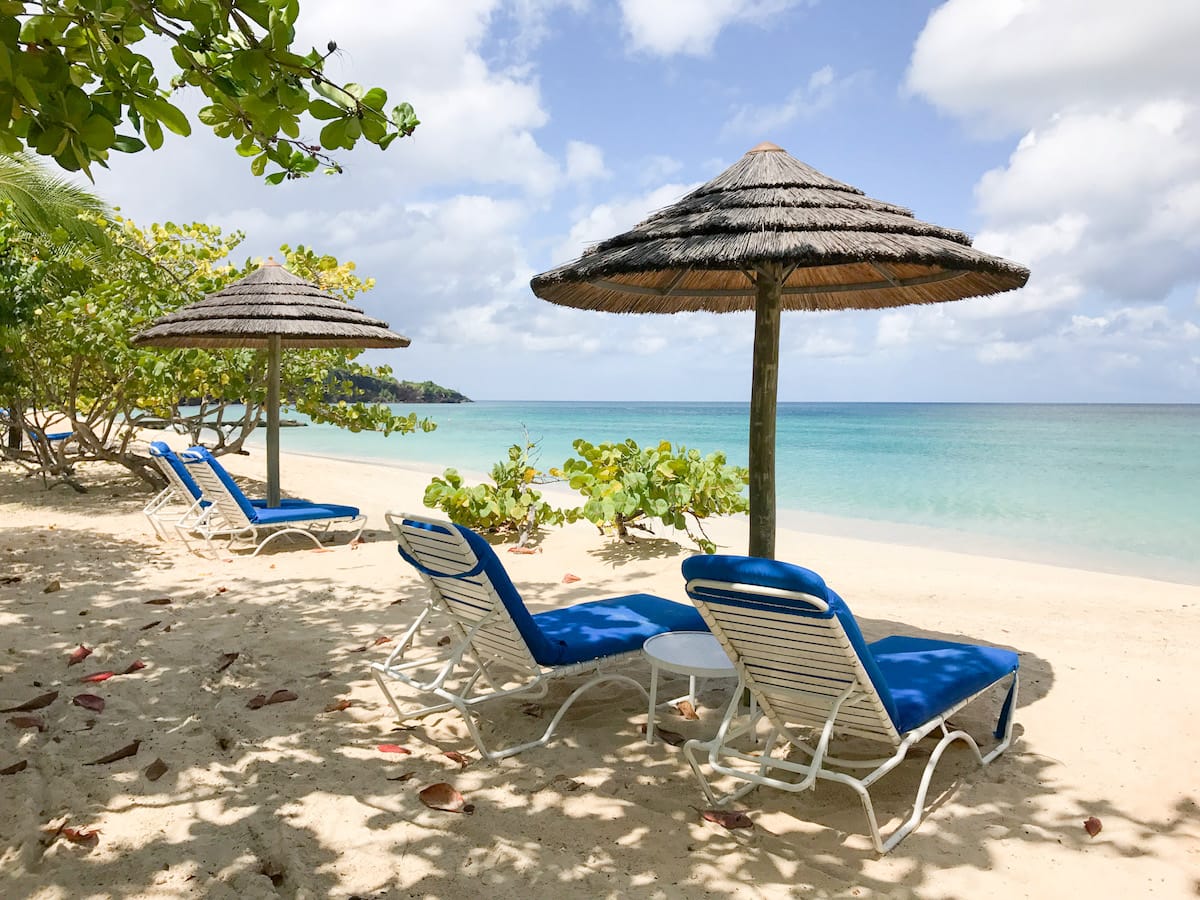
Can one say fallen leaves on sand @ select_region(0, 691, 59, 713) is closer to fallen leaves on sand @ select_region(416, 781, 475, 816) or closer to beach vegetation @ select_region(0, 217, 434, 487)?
fallen leaves on sand @ select_region(416, 781, 475, 816)

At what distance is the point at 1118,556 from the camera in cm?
1173

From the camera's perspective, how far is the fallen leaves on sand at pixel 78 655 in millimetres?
4395

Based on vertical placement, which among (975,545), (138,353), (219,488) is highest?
(138,353)

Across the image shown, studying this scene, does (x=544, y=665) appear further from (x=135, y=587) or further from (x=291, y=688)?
(x=135, y=587)

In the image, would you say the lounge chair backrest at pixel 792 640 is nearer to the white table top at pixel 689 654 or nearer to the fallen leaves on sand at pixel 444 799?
the white table top at pixel 689 654

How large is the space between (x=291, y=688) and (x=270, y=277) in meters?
5.89

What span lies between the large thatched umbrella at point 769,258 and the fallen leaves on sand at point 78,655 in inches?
122

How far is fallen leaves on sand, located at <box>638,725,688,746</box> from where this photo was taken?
11.6 ft

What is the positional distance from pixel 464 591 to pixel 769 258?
6.12 ft

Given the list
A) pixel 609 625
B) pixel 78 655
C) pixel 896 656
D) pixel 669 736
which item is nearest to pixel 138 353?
pixel 78 655

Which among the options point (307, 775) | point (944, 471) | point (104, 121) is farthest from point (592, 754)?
point (944, 471)

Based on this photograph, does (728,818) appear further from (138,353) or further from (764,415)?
(138,353)

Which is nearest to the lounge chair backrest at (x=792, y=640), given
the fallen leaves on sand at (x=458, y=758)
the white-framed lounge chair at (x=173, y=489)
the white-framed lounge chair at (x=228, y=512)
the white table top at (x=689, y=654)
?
the white table top at (x=689, y=654)

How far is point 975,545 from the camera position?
12641mm
